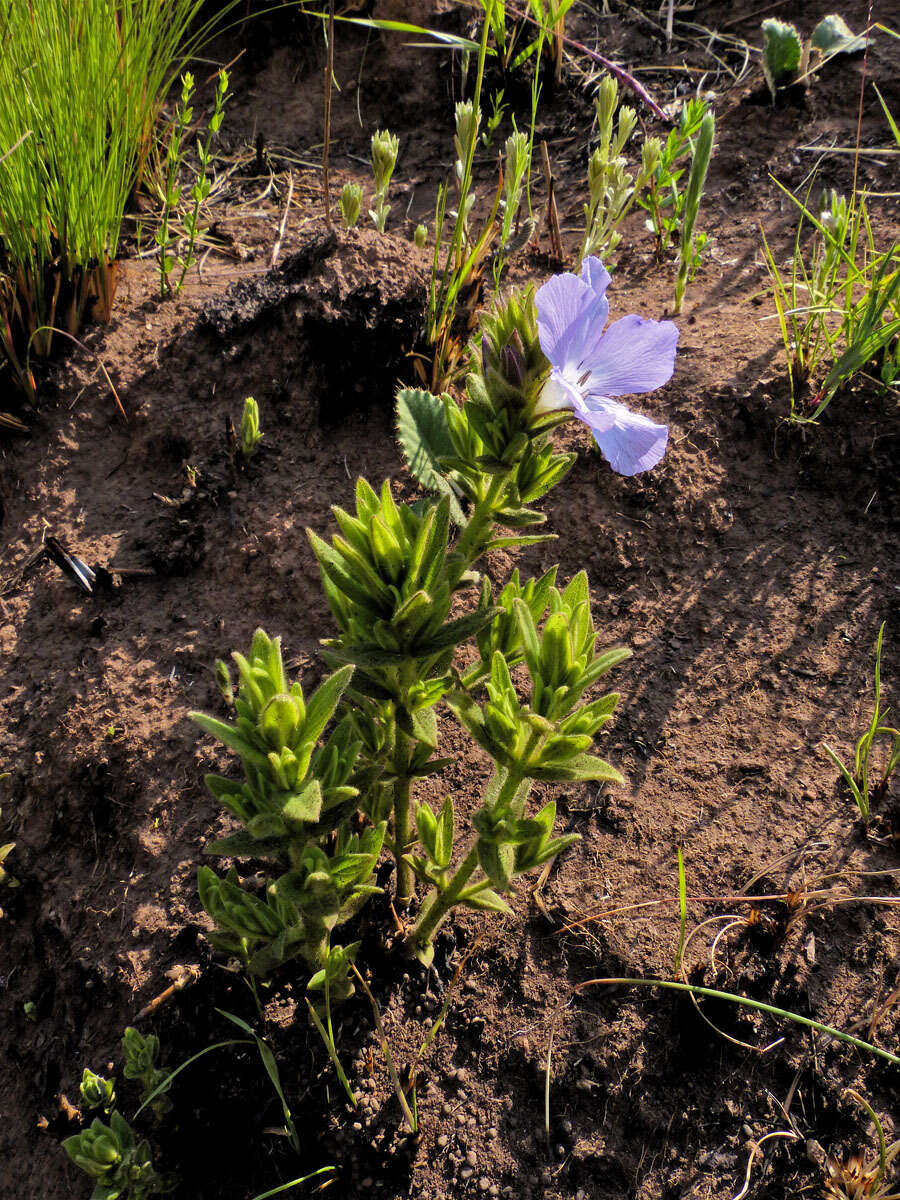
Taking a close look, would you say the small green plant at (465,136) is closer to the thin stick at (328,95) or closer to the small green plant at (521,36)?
the thin stick at (328,95)

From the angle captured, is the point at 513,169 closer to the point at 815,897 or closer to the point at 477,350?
the point at 477,350

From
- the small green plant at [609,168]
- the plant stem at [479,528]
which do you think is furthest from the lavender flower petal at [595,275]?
the small green plant at [609,168]

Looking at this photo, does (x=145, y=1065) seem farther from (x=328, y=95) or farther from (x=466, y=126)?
(x=328, y=95)

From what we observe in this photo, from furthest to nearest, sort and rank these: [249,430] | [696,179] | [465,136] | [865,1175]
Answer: [696,179] → [249,430] → [465,136] → [865,1175]

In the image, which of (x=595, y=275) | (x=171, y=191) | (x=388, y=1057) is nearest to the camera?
(x=595, y=275)

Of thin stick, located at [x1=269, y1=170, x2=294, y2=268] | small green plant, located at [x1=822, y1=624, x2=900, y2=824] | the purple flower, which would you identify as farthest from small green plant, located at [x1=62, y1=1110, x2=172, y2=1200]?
thin stick, located at [x1=269, y1=170, x2=294, y2=268]

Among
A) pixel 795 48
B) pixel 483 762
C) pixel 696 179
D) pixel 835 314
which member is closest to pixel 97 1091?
pixel 483 762
